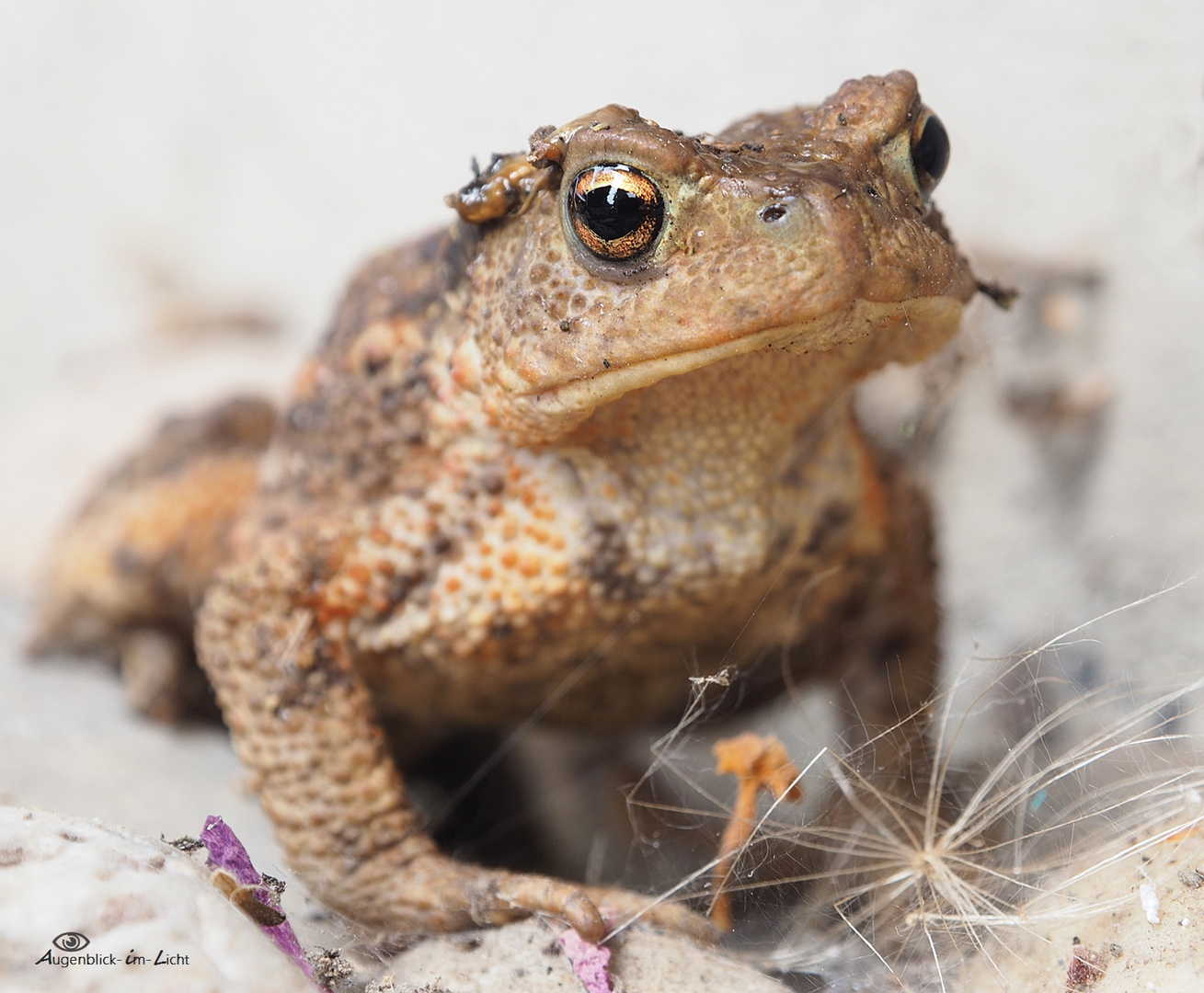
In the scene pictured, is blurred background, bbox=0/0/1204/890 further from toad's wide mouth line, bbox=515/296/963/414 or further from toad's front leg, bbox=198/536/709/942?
toad's wide mouth line, bbox=515/296/963/414

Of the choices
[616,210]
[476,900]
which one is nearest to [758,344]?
[616,210]

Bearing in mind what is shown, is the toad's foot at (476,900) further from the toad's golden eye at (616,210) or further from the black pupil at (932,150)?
the black pupil at (932,150)

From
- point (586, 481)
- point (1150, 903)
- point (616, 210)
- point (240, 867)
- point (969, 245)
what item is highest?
point (969, 245)

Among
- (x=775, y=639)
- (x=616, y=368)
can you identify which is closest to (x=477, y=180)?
(x=616, y=368)

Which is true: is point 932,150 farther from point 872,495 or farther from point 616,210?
point 872,495

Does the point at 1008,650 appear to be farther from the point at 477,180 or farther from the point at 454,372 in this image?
the point at 477,180

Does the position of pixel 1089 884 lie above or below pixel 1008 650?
below

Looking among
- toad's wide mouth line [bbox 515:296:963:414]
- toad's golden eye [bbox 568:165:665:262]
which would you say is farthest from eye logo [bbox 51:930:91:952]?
toad's golden eye [bbox 568:165:665:262]
